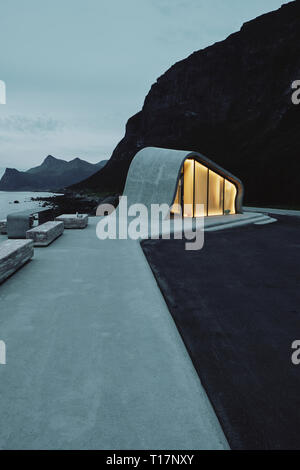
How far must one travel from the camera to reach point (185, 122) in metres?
123

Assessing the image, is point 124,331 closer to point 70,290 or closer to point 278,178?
point 70,290

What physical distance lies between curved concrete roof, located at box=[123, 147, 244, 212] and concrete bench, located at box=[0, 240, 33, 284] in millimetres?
11722

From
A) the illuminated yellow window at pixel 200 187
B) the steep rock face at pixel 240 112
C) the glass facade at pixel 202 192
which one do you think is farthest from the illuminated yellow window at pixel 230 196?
the steep rock face at pixel 240 112

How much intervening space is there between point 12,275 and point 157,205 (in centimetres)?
1291

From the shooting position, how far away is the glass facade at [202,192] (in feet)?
64.6

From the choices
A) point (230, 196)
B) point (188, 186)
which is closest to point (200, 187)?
point (188, 186)

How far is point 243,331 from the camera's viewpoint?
14.3 ft

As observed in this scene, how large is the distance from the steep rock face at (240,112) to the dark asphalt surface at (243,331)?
33.9 m

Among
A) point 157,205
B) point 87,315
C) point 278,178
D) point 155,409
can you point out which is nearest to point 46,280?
point 87,315

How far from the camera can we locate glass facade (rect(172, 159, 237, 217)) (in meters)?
19.7
